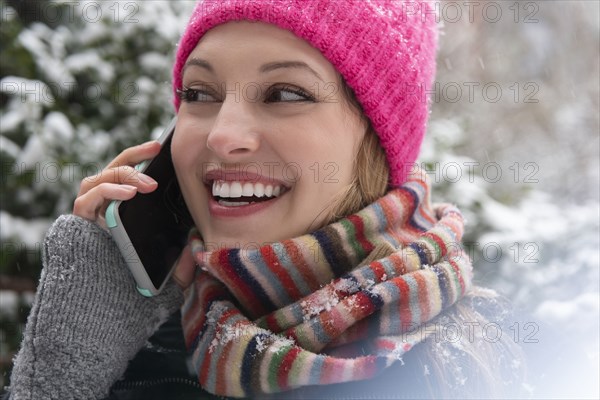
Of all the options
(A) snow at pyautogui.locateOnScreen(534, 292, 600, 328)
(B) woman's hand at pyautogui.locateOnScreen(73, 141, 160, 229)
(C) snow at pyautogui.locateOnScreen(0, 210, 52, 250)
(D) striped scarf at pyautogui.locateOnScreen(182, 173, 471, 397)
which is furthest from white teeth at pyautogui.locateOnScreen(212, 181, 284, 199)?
(C) snow at pyautogui.locateOnScreen(0, 210, 52, 250)

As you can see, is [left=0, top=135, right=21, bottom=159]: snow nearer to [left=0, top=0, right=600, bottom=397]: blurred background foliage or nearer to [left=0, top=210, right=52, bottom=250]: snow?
[left=0, top=0, right=600, bottom=397]: blurred background foliage

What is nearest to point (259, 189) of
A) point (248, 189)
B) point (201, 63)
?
point (248, 189)

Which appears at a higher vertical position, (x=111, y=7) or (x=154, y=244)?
(x=111, y=7)

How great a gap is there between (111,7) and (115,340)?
84.7 inches

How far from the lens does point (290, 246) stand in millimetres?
1386

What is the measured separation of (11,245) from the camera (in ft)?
8.51

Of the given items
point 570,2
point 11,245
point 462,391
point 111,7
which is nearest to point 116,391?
point 462,391

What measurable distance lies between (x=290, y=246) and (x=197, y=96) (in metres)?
0.50

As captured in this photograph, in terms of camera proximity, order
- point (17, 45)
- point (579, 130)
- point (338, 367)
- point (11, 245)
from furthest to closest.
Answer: point (579, 130), point (17, 45), point (11, 245), point (338, 367)

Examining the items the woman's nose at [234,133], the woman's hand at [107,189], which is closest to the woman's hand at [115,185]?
the woman's hand at [107,189]

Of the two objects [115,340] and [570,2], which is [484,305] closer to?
[115,340]

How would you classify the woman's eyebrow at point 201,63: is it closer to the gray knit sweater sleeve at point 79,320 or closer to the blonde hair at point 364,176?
the blonde hair at point 364,176

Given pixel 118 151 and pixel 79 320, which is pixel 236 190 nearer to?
pixel 79 320

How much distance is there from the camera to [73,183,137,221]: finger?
1525 millimetres
